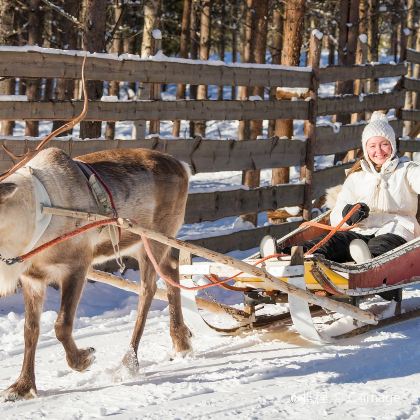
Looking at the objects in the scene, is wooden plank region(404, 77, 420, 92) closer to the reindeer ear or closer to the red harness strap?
the red harness strap

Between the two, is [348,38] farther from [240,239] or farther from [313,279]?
[313,279]

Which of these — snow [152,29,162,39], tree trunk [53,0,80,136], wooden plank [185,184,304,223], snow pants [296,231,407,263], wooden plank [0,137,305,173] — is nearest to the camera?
snow pants [296,231,407,263]

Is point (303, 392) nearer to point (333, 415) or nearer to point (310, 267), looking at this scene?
point (333, 415)

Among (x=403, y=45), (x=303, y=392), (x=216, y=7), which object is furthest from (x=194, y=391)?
(x=216, y=7)

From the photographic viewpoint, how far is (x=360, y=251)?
5746mm

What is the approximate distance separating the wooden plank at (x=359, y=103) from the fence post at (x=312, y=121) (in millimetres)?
205

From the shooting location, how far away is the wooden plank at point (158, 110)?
678 cm

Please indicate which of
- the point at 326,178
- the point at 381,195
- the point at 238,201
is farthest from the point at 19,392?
the point at 326,178

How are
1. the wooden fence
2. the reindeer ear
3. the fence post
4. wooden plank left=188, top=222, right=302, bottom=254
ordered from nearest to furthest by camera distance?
1. the reindeer ear
2. the wooden fence
3. wooden plank left=188, top=222, right=302, bottom=254
4. the fence post

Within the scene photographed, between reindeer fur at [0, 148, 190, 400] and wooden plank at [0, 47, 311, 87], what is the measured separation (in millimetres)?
1435

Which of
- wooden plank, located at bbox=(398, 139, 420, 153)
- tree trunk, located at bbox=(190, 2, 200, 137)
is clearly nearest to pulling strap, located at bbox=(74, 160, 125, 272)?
wooden plank, located at bbox=(398, 139, 420, 153)

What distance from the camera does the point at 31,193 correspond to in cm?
462

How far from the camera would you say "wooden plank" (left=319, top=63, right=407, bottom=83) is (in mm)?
10383

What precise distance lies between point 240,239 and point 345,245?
10.2 ft
